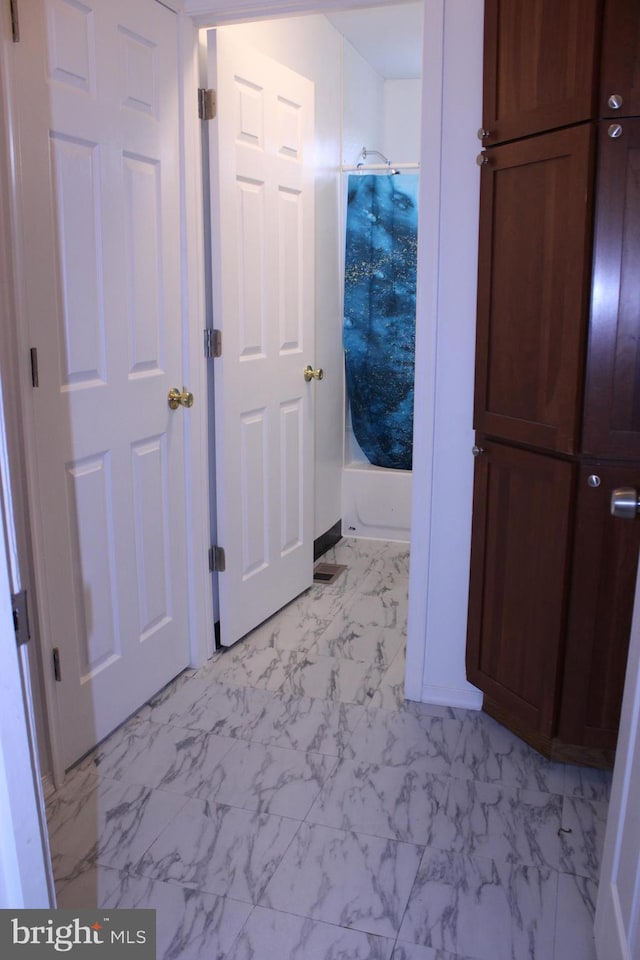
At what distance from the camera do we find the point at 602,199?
181 cm

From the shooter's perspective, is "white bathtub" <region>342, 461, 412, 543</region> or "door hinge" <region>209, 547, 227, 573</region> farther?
"white bathtub" <region>342, 461, 412, 543</region>

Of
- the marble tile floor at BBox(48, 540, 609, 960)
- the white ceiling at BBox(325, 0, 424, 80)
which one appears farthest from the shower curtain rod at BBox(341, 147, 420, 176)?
the marble tile floor at BBox(48, 540, 609, 960)

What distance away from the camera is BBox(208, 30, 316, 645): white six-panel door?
2.62 meters

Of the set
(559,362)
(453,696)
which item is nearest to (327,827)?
(453,696)

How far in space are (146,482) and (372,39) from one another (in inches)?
105

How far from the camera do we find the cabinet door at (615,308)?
5.86ft

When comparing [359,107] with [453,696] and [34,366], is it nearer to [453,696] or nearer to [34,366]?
[34,366]

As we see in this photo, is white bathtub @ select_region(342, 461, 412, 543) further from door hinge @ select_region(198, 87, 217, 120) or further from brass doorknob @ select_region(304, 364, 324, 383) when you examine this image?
door hinge @ select_region(198, 87, 217, 120)

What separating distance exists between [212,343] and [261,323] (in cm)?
29

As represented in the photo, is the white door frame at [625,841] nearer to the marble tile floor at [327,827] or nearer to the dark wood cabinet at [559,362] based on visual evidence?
the marble tile floor at [327,827]

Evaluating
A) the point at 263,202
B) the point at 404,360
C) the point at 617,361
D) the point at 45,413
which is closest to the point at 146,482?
the point at 45,413

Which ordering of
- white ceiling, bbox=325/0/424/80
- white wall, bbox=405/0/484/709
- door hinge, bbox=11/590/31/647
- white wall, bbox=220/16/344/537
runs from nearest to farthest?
door hinge, bbox=11/590/31/647 → white wall, bbox=405/0/484/709 → white wall, bbox=220/16/344/537 → white ceiling, bbox=325/0/424/80

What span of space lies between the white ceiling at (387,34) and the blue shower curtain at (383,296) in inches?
24.0

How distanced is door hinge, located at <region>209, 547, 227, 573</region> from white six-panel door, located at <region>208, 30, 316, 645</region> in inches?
0.7
